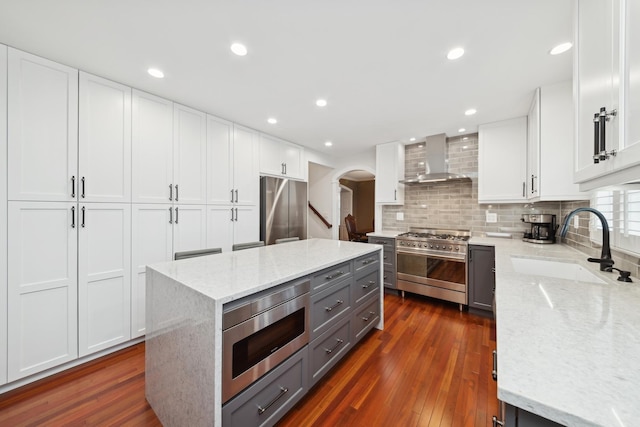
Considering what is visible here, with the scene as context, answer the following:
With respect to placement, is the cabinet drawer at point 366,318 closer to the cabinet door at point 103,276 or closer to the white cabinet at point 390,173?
the white cabinet at point 390,173

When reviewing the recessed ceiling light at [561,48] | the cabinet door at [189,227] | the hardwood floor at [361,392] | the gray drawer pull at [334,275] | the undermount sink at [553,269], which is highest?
the recessed ceiling light at [561,48]

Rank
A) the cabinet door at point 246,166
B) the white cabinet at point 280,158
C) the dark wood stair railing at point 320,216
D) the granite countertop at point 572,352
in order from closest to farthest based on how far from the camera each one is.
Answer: the granite countertop at point 572,352 → the cabinet door at point 246,166 → the white cabinet at point 280,158 → the dark wood stair railing at point 320,216

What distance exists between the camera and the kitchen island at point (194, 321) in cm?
107

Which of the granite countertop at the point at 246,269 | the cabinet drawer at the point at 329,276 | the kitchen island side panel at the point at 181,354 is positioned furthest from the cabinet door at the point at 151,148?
the cabinet drawer at the point at 329,276

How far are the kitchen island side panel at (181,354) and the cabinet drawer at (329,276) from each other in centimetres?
70

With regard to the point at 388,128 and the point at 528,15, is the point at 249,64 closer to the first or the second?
the point at 528,15

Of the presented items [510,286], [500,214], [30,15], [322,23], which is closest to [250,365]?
[510,286]

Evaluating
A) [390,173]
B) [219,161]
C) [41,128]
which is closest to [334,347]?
[219,161]

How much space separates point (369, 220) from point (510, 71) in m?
6.88

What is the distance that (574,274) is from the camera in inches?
63.9

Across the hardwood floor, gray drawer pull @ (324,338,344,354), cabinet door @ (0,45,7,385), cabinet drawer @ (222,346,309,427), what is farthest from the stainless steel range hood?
cabinet door @ (0,45,7,385)

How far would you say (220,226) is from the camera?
3.06 m

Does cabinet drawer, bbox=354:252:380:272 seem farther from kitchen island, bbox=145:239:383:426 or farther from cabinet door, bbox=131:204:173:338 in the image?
cabinet door, bbox=131:204:173:338

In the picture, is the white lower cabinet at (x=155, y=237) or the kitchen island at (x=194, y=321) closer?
the kitchen island at (x=194, y=321)
